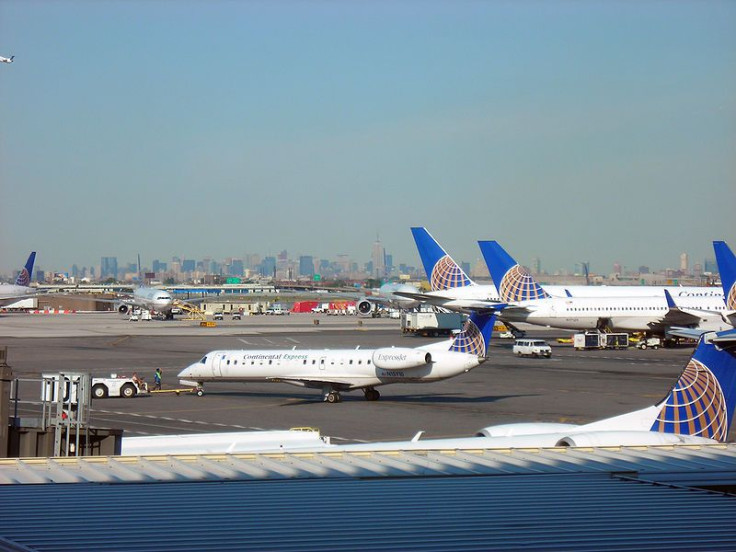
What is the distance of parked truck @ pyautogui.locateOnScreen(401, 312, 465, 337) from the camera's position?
10938 cm

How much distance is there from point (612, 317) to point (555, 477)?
75.9 meters

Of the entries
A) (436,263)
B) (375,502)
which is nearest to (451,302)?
(436,263)

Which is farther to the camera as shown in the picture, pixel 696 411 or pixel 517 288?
pixel 517 288

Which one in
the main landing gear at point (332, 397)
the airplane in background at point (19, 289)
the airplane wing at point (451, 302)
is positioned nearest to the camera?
the main landing gear at point (332, 397)

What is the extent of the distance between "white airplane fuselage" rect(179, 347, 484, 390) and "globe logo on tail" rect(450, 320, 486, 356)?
30 centimetres

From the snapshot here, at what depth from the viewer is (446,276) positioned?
95.5 m

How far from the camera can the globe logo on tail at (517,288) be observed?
88.7 metres

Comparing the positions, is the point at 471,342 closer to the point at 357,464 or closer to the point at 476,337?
the point at 476,337

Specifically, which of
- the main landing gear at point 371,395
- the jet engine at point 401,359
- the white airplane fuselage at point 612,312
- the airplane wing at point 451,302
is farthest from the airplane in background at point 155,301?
the jet engine at point 401,359

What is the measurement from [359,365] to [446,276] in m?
47.4

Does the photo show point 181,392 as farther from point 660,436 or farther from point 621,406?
point 660,436

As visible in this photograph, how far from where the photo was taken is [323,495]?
49.6 ft

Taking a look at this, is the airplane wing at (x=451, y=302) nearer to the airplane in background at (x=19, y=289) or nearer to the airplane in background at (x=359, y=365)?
the airplane in background at (x=359, y=365)

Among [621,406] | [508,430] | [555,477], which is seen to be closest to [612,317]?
[621,406]
